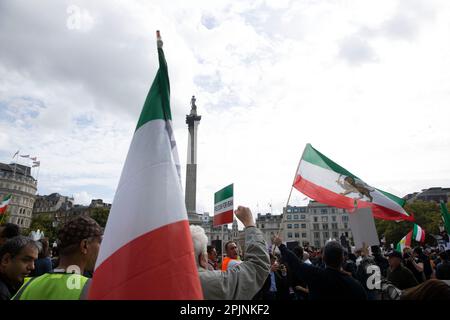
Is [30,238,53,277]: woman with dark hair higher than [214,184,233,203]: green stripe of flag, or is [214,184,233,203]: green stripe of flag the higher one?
[214,184,233,203]: green stripe of flag

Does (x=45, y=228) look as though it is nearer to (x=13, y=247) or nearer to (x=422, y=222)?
(x=13, y=247)

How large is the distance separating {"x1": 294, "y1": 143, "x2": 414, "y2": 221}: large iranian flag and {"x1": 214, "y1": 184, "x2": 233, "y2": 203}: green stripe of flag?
5.12 meters

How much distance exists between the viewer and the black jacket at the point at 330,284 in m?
3.65

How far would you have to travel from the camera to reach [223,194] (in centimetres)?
1210

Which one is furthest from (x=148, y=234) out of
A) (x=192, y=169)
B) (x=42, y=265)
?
(x=192, y=169)

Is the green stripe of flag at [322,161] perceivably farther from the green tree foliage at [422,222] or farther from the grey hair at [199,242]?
the green tree foliage at [422,222]

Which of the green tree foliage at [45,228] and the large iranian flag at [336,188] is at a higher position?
the green tree foliage at [45,228]

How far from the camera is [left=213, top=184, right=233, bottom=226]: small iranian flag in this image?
11.6 metres

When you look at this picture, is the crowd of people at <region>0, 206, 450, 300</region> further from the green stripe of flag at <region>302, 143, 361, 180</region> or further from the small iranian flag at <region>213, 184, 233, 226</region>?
the small iranian flag at <region>213, 184, 233, 226</region>

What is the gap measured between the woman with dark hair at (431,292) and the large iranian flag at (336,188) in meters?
4.26

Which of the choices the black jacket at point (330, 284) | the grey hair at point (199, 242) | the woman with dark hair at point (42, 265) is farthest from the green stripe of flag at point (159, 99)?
the woman with dark hair at point (42, 265)

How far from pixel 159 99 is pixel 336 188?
219 inches

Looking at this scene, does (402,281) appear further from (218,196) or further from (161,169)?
(218,196)

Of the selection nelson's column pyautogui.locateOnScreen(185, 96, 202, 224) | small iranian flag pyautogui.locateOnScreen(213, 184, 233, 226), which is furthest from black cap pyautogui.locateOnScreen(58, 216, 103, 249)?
nelson's column pyautogui.locateOnScreen(185, 96, 202, 224)
